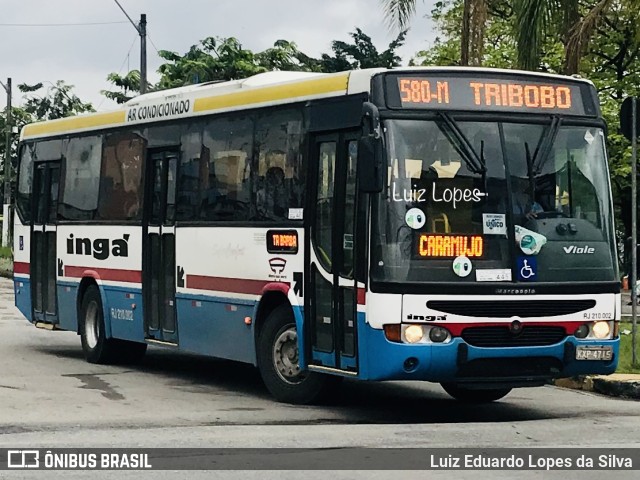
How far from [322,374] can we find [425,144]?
2.54 metres

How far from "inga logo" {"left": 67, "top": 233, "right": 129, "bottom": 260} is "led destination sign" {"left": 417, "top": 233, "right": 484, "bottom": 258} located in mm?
5816

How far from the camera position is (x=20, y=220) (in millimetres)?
20562

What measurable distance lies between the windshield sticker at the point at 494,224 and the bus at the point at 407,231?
12 mm

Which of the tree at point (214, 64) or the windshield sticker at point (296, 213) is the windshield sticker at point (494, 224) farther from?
the tree at point (214, 64)

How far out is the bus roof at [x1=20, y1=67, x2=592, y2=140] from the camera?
12868 millimetres

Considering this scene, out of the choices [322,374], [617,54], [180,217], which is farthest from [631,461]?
[617,54]

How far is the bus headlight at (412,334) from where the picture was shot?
40.0 ft

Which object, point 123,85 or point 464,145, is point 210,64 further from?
point 464,145

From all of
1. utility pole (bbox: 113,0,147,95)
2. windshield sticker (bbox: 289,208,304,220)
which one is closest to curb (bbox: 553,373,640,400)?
windshield sticker (bbox: 289,208,304,220)

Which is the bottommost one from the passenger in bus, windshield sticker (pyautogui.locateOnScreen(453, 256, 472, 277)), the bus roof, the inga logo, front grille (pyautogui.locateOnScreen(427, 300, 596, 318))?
front grille (pyautogui.locateOnScreen(427, 300, 596, 318))

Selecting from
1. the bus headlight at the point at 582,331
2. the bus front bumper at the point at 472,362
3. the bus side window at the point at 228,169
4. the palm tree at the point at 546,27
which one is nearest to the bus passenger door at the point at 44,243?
the bus side window at the point at 228,169

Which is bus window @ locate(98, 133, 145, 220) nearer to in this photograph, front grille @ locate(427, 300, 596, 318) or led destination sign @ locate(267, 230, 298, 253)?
led destination sign @ locate(267, 230, 298, 253)

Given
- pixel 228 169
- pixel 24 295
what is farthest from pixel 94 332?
pixel 228 169

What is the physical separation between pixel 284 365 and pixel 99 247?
190 inches
